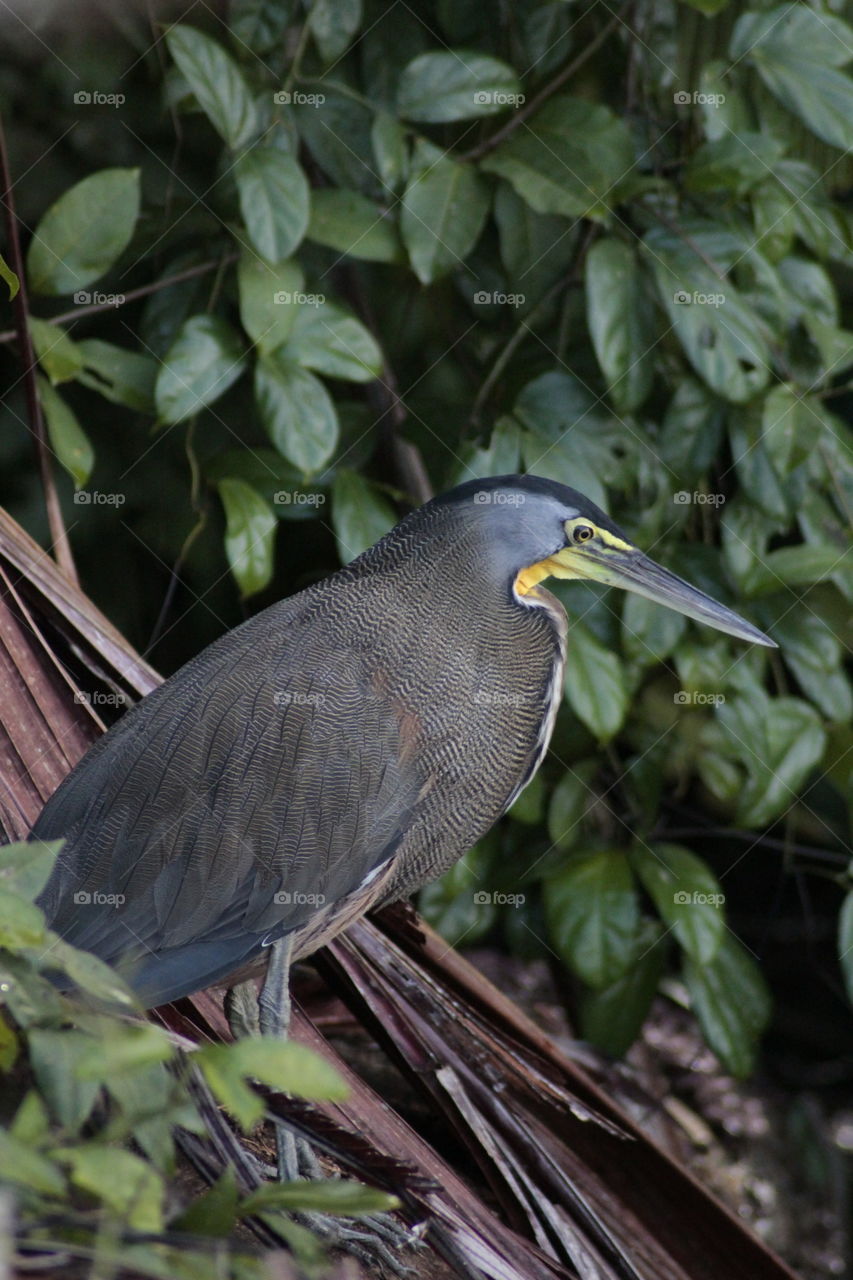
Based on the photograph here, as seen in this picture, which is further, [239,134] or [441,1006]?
[239,134]

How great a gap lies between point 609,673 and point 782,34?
1.18 metres

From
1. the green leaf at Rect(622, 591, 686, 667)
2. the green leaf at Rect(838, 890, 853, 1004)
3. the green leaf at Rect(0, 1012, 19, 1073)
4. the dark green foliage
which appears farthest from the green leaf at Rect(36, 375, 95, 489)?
the green leaf at Rect(838, 890, 853, 1004)

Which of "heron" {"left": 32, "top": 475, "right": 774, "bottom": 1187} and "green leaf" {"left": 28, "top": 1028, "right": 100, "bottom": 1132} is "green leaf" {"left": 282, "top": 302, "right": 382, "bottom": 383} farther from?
"green leaf" {"left": 28, "top": 1028, "right": 100, "bottom": 1132}

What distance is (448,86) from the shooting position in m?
2.24

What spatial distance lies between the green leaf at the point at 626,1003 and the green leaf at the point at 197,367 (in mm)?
1270

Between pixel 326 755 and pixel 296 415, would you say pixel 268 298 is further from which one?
pixel 326 755

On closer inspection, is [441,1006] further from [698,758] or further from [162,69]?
[162,69]

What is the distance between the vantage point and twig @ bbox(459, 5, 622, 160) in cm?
236

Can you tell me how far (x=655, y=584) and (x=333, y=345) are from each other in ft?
2.62

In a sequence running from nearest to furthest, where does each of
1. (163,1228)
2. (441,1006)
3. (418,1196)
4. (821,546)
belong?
(163,1228)
(418,1196)
(441,1006)
(821,546)

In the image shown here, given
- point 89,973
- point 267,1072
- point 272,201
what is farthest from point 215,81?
point 267,1072

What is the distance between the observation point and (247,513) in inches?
83.8

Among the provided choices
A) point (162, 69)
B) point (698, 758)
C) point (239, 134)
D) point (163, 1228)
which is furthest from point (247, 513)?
point (163, 1228)

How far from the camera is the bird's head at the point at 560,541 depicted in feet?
5.18
